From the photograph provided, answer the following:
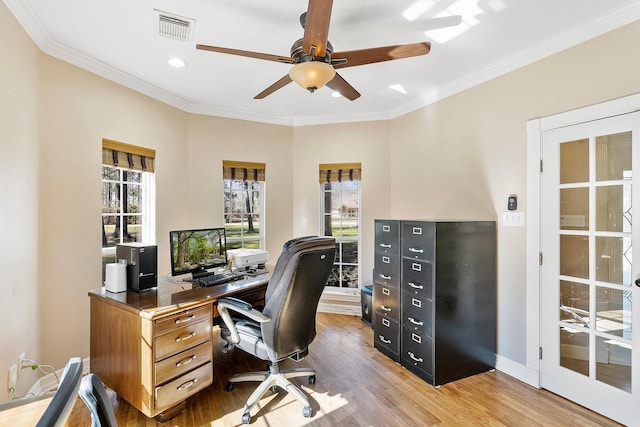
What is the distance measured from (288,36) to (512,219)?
90.1 inches

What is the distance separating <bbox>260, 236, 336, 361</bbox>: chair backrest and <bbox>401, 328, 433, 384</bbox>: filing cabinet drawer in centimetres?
100

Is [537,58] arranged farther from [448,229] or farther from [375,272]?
[375,272]

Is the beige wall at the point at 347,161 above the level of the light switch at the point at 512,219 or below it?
above

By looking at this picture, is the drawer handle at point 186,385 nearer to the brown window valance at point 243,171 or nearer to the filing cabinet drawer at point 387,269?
the filing cabinet drawer at point 387,269

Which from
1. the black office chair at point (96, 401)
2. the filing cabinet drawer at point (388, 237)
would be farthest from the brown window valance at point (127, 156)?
the black office chair at point (96, 401)

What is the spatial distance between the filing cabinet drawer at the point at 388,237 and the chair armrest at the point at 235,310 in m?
1.35

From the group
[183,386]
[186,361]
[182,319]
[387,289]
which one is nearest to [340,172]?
[387,289]

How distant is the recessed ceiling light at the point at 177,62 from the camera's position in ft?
8.40

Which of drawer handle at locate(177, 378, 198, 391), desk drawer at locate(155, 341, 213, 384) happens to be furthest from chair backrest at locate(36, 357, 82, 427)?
drawer handle at locate(177, 378, 198, 391)

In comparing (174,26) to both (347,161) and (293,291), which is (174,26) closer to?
(293,291)

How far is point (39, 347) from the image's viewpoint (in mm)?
2264

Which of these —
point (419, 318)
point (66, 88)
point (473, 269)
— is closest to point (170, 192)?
point (66, 88)

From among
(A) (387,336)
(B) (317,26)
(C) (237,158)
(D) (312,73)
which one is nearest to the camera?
(B) (317,26)

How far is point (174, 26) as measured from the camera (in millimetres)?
2090
